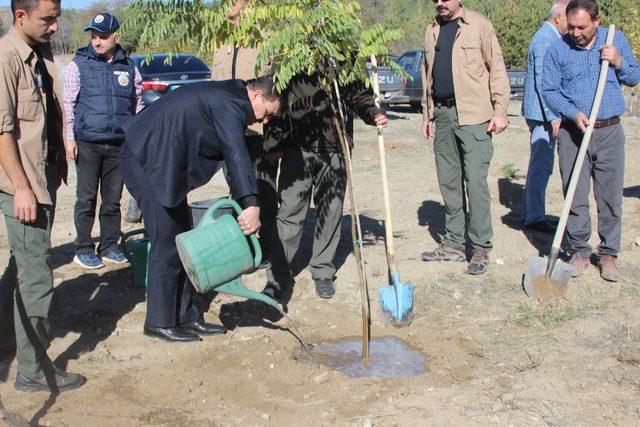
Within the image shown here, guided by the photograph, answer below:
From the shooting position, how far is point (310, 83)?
523 centimetres

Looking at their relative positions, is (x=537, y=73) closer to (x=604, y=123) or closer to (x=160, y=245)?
(x=604, y=123)

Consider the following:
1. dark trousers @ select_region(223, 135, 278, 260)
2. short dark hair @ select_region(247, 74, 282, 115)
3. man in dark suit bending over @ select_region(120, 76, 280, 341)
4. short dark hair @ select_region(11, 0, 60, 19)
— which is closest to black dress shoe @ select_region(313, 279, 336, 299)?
dark trousers @ select_region(223, 135, 278, 260)

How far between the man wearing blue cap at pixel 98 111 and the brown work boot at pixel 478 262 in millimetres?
2925

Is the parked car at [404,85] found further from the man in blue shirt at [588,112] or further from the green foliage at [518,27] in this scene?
the man in blue shirt at [588,112]

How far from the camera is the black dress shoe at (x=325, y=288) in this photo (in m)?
5.66

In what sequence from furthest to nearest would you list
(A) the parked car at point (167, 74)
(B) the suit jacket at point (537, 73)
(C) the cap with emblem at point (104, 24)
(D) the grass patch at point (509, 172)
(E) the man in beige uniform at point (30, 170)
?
1. (A) the parked car at point (167, 74)
2. (D) the grass patch at point (509, 172)
3. (B) the suit jacket at point (537, 73)
4. (C) the cap with emblem at point (104, 24)
5. (E) the man in beige uniform at point (30, 170)

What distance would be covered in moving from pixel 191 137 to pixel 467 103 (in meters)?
2.34

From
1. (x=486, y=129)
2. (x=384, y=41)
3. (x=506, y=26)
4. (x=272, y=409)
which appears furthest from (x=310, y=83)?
(x=506, y=26)

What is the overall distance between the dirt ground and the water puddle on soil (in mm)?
86

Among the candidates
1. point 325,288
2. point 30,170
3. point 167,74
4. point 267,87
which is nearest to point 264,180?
point 325,288

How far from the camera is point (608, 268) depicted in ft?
18.8

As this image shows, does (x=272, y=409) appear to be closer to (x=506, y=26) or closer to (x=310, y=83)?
(x=310, y=83)

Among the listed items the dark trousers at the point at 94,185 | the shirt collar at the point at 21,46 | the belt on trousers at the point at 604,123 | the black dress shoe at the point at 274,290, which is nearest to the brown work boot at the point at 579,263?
the belt on trousers at the point at 604,123

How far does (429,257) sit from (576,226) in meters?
1.20
